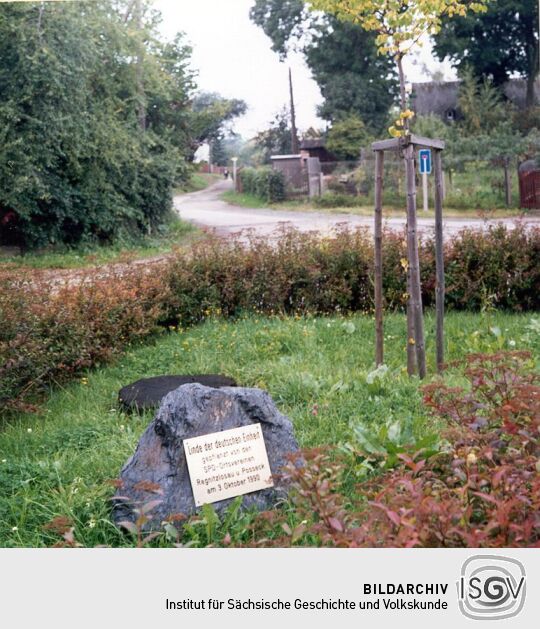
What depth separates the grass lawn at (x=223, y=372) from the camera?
3402 millimetres

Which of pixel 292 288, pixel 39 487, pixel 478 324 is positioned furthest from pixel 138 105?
pixel 39 487

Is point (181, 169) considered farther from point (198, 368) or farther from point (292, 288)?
point (198, 368)

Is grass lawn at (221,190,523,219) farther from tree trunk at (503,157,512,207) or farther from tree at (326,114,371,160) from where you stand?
tree at (326,114,371,160)

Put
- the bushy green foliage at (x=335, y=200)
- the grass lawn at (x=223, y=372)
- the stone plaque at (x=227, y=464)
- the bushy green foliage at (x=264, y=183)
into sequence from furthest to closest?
the bushy green foliage at (x=335, y=200)
the bushy green foliage at (x=264, y=183)
the grass lawn at (x=223, y=372)
the stone plaque at (x=227, y=464)

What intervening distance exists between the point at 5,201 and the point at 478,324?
3.74m

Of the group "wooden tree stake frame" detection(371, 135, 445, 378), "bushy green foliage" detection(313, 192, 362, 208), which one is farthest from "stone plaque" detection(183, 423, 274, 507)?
"bushy green foliage" detection(313, 192, 362, 208)

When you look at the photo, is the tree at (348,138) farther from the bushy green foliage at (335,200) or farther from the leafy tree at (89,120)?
the leafy tree at (89,120)

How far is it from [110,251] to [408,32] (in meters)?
3.33

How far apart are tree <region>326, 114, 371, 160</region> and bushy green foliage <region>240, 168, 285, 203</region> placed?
0.49 meters

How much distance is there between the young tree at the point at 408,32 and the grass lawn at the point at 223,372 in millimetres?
357

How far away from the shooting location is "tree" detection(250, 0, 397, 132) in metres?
5.63
